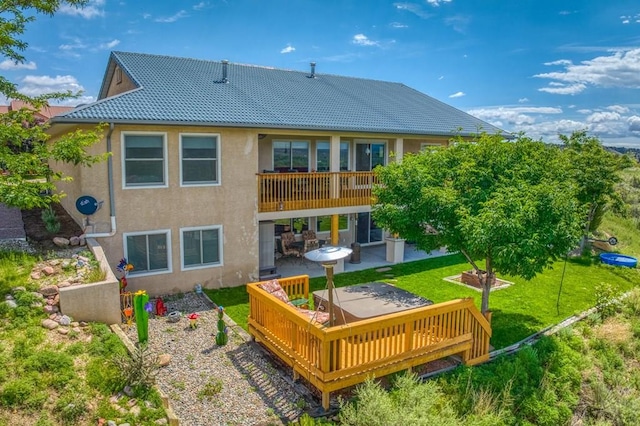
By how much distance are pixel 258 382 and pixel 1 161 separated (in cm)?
747

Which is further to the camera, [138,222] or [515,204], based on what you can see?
[138,222]

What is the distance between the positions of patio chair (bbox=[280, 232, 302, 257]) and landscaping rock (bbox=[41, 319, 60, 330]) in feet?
33.1

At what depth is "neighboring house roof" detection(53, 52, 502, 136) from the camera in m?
12.9

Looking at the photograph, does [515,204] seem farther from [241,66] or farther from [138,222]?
[241,66]

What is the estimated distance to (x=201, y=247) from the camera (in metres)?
13.9

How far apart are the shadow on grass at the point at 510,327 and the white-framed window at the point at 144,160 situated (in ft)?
35.0

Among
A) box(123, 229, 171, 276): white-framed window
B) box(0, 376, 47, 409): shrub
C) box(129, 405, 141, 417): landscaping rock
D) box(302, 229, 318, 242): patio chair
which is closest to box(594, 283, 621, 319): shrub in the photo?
box(302, 229, 318, 242): patio chair

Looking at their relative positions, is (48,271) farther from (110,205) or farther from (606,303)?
(606,303)

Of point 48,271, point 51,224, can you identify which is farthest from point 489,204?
point 51,224

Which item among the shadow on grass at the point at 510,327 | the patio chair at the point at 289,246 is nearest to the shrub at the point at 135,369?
the shadow on grass at the point at 510,327

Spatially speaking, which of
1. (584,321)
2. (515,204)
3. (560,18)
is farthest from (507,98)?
(515,204)

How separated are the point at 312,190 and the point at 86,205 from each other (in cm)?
746

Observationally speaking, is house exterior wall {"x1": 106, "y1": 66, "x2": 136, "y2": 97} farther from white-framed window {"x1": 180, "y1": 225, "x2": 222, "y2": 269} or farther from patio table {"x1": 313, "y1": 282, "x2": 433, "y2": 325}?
patio table {"x1": 313, "y1": 282, "x2": 433, "y2": 325}

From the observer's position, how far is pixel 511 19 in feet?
74.1
